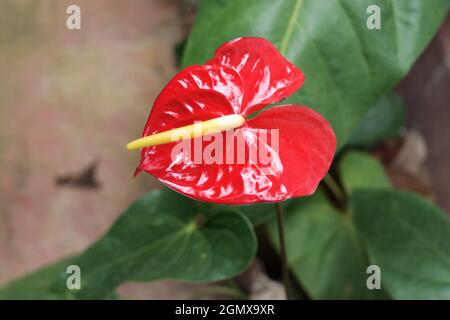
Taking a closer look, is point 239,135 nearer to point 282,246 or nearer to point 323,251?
point 282,246

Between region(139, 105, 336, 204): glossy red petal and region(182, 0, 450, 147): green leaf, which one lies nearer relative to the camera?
region(139, 105, 336, 204): glossy red petal

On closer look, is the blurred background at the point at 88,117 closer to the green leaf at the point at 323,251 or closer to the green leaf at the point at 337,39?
the green leaf at the point at 323,251

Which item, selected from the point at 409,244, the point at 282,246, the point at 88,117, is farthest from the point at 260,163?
the point at 88,117

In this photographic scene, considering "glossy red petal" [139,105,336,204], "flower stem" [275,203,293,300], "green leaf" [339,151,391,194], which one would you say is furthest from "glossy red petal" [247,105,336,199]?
"green leaf" [339,151,391,194]

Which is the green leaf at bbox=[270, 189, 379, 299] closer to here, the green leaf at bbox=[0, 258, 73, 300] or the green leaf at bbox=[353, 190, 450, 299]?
the green leaf at bbox=[353, 190, 450, 299]

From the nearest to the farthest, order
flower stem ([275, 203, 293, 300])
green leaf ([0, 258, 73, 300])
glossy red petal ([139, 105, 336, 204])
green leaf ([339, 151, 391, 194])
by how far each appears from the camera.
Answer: glossy red petal ([139, 105, 336, 204])
flower stem ([275, 203, 293, 300])
green leaf ([0, 258, 73, 300])
green leaf ([339, 151, 391, 194])

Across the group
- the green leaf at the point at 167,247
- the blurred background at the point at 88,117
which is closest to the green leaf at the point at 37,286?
the green leaf at the point at 167,247
